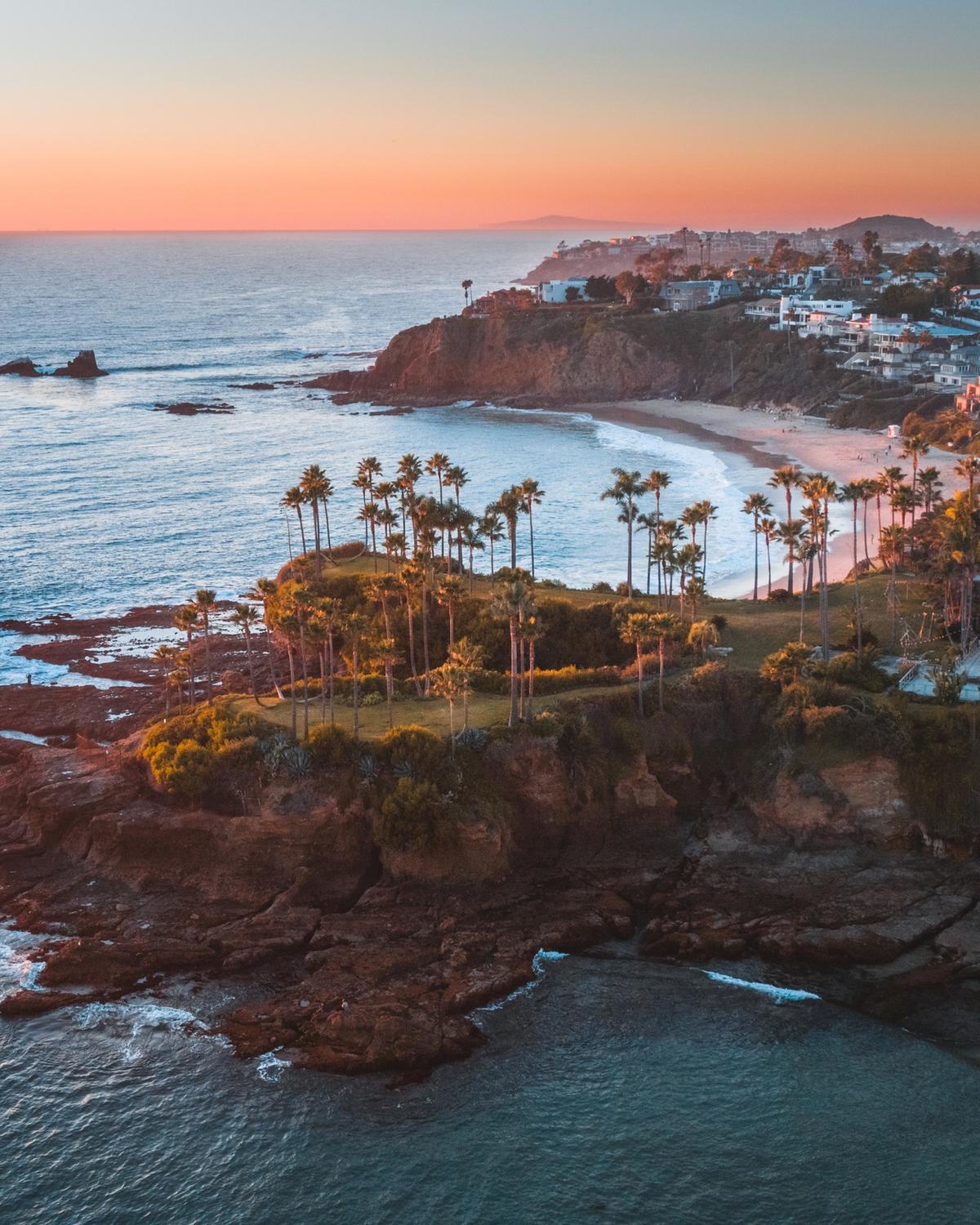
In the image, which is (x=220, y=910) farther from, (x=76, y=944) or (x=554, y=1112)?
(x=554, y=1112)

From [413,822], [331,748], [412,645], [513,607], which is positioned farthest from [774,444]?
[413,822]

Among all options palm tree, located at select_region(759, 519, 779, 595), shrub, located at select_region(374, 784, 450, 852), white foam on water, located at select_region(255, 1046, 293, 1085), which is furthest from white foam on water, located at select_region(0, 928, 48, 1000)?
palm tree, located at select_region(759, 519, 779, 595)

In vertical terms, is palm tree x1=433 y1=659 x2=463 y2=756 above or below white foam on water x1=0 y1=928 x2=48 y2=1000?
above

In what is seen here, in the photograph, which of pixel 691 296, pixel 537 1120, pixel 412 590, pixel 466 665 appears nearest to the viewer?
pixel 537 1120

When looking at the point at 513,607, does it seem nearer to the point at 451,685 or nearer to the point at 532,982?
the point at 451,685

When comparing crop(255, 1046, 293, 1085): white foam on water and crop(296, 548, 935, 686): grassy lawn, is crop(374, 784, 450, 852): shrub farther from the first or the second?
crop(255, 1046, 293, 1085): white foam on water

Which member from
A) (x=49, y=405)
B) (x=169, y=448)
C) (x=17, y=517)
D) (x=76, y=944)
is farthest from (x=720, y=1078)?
(x=49, y=405)
